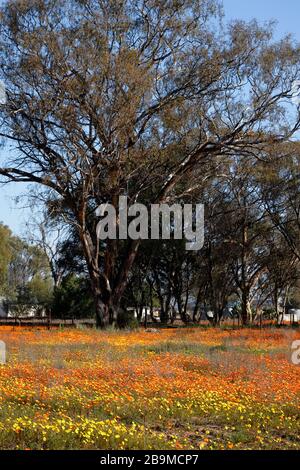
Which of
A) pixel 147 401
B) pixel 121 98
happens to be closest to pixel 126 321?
pixel 121 98

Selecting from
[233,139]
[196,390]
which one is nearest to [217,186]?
[233,139]

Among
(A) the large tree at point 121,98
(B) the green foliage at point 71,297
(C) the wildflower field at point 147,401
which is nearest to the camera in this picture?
(C) the wildflower field at point 147,401

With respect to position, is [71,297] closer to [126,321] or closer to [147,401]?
[126,321]

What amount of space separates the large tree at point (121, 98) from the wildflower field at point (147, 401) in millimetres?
15006

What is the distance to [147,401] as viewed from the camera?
36.1 ft

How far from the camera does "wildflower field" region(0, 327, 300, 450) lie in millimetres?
8422

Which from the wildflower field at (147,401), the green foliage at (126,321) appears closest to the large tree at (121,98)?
the green foliage at (126,321)

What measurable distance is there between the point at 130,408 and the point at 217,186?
38494mm

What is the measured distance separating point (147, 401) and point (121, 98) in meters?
22.6

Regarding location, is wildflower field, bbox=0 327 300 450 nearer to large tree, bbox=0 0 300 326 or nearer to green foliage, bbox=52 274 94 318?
large tree, bbox=0 0 300 326

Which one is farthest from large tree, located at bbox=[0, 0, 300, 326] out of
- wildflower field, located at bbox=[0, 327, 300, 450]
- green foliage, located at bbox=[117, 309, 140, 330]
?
wildflower field, located at bbox=[0, 327, 300, 450]

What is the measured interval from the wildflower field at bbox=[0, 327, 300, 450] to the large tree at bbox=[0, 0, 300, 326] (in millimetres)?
15006

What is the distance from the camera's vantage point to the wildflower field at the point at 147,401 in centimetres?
842

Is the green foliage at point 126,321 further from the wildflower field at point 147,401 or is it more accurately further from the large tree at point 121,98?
the wildflower field at point 147,401
